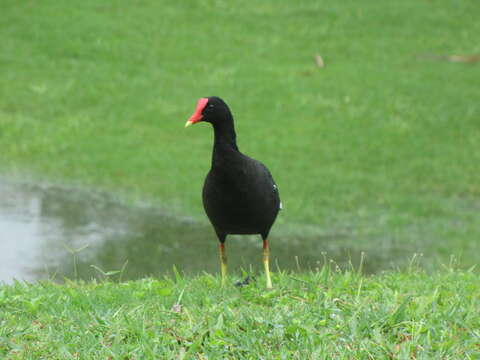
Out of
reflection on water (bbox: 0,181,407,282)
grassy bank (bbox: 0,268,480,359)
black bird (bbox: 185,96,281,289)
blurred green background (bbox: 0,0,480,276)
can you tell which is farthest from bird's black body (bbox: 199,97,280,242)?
blurred green background (bbox: 0,0,480,276)

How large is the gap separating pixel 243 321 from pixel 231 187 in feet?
3.10

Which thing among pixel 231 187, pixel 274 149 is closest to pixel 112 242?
pixel 274 149

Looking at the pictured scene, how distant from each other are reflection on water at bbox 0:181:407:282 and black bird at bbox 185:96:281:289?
381 cm

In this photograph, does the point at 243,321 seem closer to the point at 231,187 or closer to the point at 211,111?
the point at 231,187

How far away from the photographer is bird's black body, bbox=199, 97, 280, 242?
208 inches

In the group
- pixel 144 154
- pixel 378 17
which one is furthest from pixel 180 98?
pixel 378 17

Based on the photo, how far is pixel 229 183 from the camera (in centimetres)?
530

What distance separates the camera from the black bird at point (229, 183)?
5.29 meters

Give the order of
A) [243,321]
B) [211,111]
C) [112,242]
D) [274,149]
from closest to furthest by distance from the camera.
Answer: [243,321] → [211,111] → [112,242] → [274,149]

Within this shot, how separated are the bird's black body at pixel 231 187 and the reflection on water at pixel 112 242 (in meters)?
3.80

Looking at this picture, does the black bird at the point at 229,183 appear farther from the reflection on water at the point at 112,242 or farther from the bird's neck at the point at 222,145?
the reflection on water at the point at 112,242

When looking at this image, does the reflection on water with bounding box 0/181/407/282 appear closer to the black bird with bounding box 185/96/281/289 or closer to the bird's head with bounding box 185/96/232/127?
the black bird with bounding box 185/96/281/289

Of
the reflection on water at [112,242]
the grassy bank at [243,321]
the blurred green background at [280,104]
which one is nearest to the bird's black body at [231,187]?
the grassy bank at [243,321]

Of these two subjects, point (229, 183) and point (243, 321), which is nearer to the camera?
point (243, 321)
